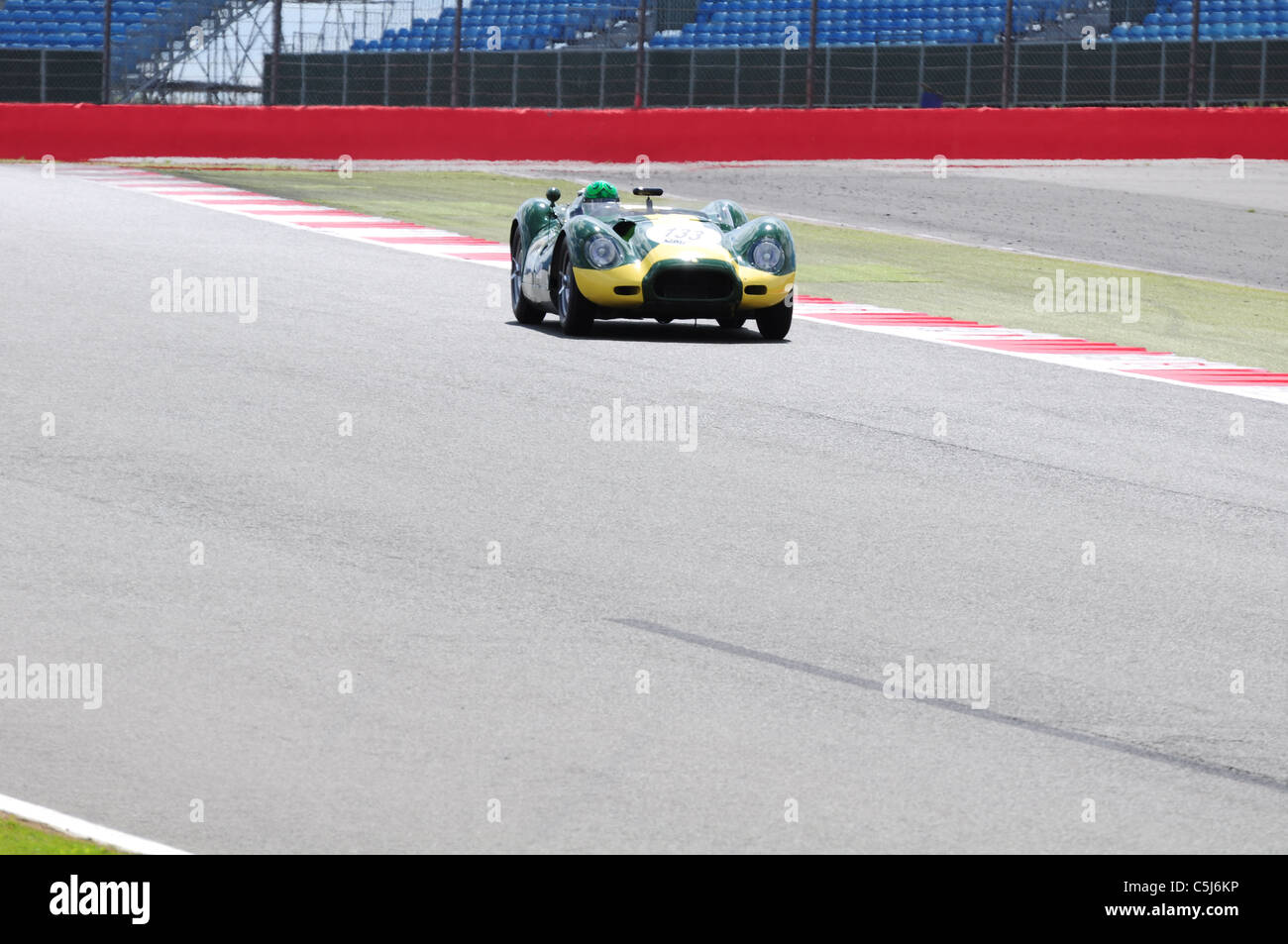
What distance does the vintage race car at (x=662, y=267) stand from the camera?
12562 millimetres

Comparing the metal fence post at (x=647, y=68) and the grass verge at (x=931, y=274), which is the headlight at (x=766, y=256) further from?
the metal fence post at (x=647, y=68)

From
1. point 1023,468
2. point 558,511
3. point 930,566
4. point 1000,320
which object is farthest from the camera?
point 1000,320

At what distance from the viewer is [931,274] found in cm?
1803

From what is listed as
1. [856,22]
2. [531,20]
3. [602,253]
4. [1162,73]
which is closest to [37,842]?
[602,253]

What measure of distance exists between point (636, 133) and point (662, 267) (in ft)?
48.9

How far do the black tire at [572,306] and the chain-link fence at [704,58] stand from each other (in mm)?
14847

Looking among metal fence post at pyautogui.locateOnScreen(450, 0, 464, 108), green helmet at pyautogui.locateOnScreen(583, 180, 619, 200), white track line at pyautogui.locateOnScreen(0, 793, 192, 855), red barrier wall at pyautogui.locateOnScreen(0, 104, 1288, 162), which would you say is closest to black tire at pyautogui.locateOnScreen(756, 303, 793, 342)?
green helmet at pyautogui.locateOnScreen(583, 180, 619, 200)

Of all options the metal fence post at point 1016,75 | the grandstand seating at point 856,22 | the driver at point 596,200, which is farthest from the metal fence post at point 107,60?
the driver at point 596,200

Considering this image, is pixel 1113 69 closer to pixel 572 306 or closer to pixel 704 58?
pixel 704 58

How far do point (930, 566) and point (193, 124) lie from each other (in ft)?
65.6
